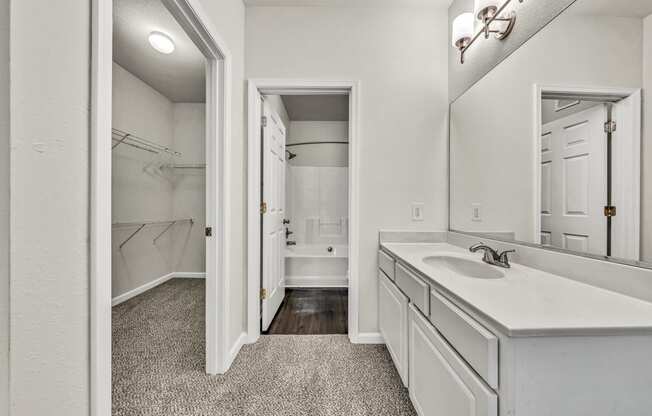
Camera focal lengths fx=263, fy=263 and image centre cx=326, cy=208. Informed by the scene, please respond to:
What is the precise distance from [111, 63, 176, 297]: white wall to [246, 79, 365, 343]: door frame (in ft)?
5.78

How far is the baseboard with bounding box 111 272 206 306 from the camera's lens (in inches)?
111

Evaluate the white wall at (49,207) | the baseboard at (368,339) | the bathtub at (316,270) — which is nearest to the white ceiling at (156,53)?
the white wall at (49,207)

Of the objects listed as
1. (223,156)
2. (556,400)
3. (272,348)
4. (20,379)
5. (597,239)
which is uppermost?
(223,156)

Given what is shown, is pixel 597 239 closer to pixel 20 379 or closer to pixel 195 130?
pixel 20 379

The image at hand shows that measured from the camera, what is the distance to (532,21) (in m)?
1.29

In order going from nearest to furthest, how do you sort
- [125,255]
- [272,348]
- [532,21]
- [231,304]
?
[532,21] < [231,304] < [272,348] < [125,255]

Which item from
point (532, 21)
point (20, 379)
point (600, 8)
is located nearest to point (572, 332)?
point (600, 8)

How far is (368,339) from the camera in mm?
1970

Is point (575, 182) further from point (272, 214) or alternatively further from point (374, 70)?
point (272, 214)

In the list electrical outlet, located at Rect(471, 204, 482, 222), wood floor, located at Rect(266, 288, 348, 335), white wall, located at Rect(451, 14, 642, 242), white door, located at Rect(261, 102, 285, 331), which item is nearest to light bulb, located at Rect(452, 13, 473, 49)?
white wall, located at Rect(451, 14, 642, 242)

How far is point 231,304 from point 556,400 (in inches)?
64.9

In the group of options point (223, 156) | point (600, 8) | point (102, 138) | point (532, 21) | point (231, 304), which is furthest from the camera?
point (231, 304)

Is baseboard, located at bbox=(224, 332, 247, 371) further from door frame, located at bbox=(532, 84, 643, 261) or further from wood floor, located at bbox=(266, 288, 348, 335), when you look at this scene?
door frame, located at bbox=(532, 84, 643, 261)

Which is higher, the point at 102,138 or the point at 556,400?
the point at 102,138
